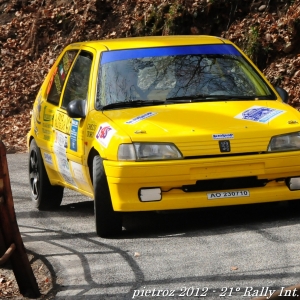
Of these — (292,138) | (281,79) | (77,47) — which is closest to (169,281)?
(292,138)

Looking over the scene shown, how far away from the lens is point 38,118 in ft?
34.7

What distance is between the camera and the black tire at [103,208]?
8273 mm

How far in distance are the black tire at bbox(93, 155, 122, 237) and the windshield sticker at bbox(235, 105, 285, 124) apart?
4.30ft

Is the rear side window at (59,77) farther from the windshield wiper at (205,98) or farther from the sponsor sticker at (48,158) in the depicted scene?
the windshield wiper at (205,98)

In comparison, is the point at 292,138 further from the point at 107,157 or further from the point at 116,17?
the point at 116,17

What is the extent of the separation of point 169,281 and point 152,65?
10.7ft

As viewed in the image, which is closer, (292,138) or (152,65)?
(292,138)

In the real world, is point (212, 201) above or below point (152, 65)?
below

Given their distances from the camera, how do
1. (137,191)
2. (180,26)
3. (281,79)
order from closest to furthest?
(137,191) < (281,79) < (180,26)

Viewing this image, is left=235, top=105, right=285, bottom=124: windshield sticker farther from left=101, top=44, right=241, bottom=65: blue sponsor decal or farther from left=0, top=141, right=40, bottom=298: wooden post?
left=0, top=141, right=40, bottom=298: wooden post

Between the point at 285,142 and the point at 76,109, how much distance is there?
203 cm

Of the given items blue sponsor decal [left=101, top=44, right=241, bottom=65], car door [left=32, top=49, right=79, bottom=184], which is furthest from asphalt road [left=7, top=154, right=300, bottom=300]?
blue sponsor decal [left=101, top=44, right=241, bottom=65]

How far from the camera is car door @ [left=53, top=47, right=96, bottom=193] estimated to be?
9035 millimetres

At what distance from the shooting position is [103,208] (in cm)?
829
